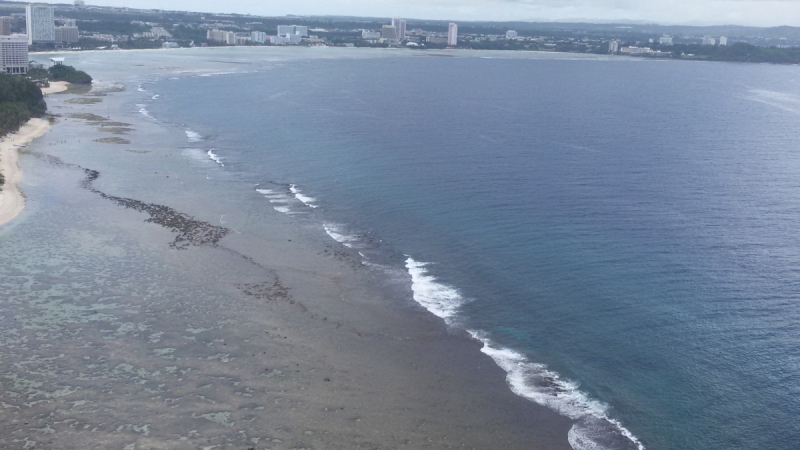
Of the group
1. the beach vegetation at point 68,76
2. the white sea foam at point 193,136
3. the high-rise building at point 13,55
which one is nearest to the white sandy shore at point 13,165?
the white sea foam at point 193,136

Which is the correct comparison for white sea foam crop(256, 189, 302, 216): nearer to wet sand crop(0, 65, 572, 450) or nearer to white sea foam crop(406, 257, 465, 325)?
wet sand crop(0, 65, 572, 450)

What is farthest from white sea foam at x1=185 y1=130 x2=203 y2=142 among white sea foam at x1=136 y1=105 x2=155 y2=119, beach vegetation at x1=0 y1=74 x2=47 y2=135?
beach vegetation at x1=0 y1=74 x2=47 y2=135

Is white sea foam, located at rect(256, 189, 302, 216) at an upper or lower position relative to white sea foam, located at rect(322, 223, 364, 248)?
upper

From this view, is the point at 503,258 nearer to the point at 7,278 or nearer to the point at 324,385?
the point at 324,385

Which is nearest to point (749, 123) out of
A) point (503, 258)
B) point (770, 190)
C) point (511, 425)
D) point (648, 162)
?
point (648, 162)

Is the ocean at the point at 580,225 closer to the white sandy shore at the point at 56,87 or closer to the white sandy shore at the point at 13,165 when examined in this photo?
the white sandy shore at the point at 56,87

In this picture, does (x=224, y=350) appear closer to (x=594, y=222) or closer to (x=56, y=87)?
(x=594, y=222)
